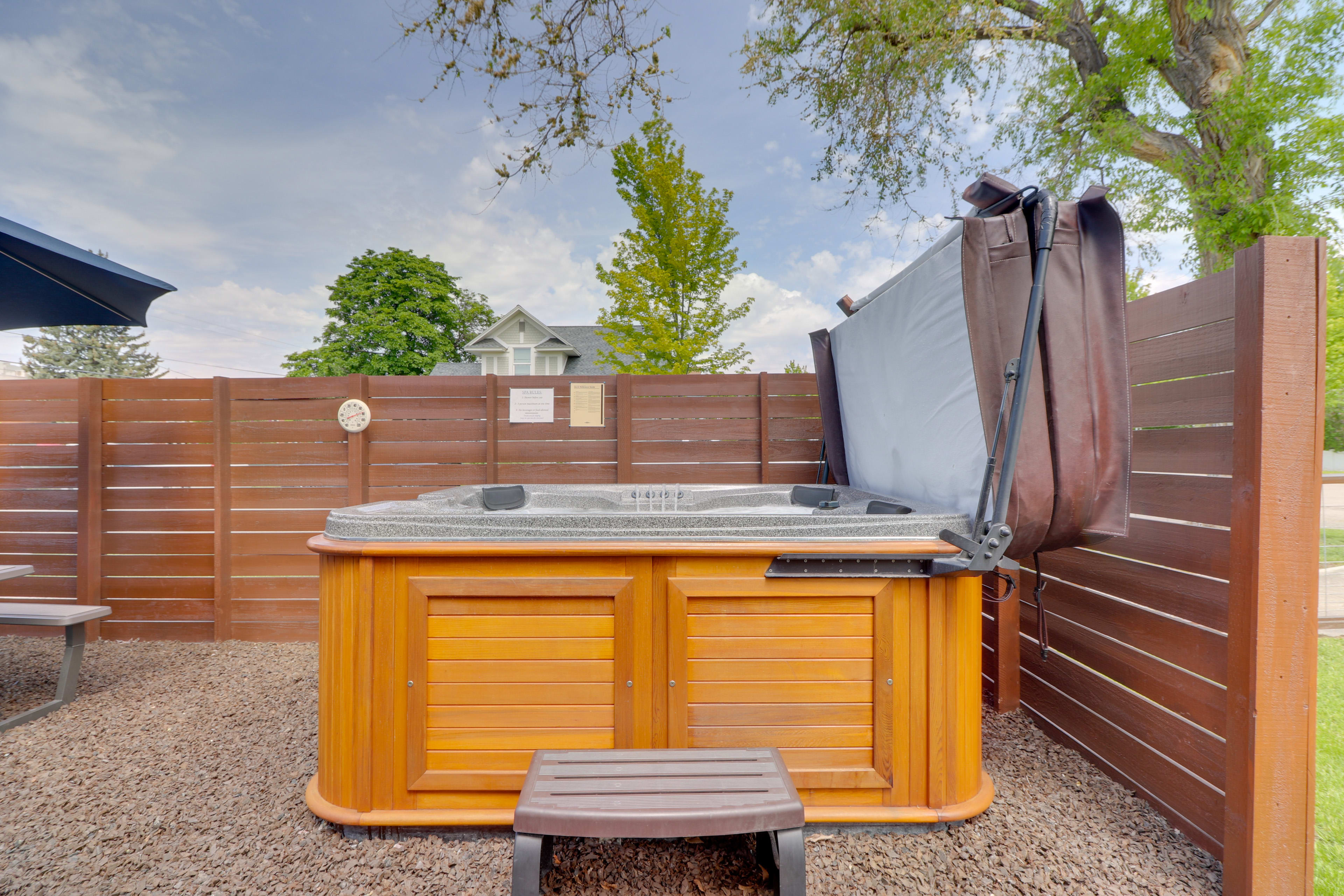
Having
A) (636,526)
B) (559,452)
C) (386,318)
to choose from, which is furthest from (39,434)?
(386,318)

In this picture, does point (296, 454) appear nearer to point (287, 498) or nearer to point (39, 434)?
point (287, 498)

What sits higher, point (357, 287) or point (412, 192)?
point (357, 287)

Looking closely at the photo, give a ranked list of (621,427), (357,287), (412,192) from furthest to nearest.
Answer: (357,287), (412,192), (621,427)

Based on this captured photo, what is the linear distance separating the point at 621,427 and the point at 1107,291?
2.13 m

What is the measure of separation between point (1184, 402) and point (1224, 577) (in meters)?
0.47

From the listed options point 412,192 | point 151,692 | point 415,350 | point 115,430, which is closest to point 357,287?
point 415,350

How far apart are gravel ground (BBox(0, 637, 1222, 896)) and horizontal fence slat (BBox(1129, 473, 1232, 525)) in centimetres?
87

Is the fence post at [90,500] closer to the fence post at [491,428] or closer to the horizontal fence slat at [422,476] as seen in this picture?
the horizontal fence slat at [422,476]

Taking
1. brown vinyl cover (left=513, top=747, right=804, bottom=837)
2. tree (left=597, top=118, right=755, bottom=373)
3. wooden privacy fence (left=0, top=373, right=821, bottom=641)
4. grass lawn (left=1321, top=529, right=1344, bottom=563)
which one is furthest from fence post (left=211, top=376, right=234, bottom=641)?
grass lawn (left=1321, top=529, right=1344, bottom=563)

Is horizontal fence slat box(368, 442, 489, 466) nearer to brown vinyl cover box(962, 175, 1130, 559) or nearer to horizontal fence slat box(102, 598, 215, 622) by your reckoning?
horizontal fence slat box(102, 598, 215, 622)

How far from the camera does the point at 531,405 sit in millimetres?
2834

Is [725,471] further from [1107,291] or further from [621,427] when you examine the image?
[1107,291]

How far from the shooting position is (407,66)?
248 centimetres

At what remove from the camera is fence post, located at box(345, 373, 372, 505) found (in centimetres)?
280
